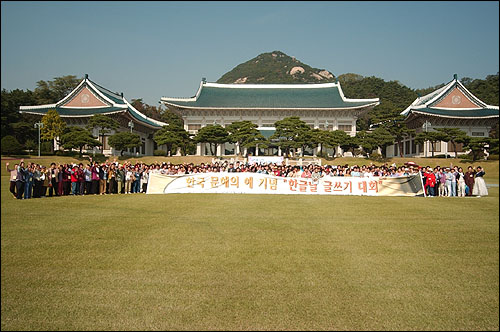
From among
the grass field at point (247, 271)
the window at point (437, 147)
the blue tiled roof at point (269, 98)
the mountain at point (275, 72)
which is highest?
the mountain at point (275, 72)

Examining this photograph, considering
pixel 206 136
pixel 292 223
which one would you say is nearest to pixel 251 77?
pixel 206 136

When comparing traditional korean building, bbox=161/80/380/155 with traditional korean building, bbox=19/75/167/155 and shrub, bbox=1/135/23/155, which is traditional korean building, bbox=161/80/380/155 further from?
shrub, bbox=1/135/23/155

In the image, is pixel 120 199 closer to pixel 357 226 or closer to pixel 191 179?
pixel 191 179

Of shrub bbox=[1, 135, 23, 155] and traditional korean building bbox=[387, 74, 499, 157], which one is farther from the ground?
traditional korean building bbox=[387, 74, 499, 157]

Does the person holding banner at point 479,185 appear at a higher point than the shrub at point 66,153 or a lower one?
lower

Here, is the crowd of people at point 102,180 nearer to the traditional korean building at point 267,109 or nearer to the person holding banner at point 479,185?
the person holding banner at point 479,185

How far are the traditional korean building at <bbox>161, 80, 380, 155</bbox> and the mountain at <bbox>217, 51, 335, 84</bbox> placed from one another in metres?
48.0

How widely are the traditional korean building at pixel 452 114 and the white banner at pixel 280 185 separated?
25499 millimetres

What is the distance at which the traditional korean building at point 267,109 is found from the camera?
44688 mm

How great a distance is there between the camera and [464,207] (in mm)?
12406

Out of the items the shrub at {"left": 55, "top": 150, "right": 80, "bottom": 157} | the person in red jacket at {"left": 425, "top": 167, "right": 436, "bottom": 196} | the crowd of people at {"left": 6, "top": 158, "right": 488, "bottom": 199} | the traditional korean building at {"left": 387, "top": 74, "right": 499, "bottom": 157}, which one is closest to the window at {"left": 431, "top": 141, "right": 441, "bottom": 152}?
the traditional korean building at {"left": 387, "top": 74, "right": 499, "bottom": 157}

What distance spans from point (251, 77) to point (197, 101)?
5808 centimetres

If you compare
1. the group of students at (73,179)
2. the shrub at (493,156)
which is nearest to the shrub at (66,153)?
the group of students at (73,179)

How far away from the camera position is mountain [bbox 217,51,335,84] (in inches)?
3927
